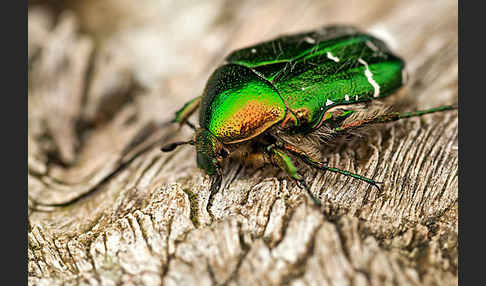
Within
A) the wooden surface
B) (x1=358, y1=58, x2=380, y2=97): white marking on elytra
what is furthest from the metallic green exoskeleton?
the wooden surface

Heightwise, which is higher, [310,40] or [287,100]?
[310,40]

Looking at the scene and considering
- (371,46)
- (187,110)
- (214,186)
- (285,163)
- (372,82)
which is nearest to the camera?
(285,163)

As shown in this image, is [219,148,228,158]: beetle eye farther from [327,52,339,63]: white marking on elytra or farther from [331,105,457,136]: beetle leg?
[327,52,339,63]: white marking on elytra

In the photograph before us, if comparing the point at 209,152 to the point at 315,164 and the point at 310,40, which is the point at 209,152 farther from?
the point at 310,40

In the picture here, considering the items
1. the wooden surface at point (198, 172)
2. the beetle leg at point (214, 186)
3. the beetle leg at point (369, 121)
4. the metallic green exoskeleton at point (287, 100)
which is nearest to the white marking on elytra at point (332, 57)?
the metallic green exoskeleton at point (287, 100)

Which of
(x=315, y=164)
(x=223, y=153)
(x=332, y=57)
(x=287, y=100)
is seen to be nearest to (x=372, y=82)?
(x=332, y=57)

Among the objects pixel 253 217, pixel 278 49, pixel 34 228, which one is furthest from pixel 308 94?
pixel 34 228

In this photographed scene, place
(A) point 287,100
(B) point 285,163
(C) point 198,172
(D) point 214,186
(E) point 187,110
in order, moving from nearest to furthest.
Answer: (B) point 285,163
(D) point 214,186
(A) point 287,100
(C) point 198,172
(E) point 187,110
